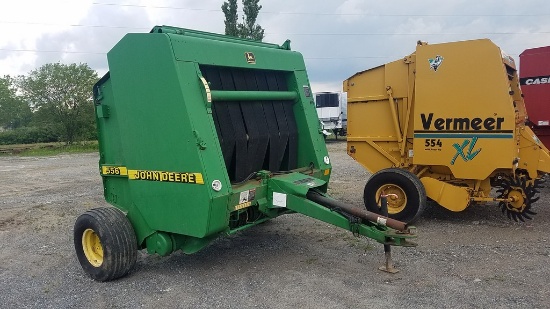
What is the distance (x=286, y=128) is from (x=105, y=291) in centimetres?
262

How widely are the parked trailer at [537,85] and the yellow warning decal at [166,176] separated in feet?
23.1

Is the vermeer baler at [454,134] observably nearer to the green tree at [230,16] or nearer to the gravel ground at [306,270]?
the gravel ground at [306,270]

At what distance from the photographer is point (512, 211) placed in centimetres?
646

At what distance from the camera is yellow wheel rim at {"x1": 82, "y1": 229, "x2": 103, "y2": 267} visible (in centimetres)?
482

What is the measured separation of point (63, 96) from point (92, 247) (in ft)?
76.3

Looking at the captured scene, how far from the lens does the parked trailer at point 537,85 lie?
843 cm

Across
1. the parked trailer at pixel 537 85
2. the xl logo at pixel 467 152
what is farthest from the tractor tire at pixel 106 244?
the parked trailer at pixel 537 85

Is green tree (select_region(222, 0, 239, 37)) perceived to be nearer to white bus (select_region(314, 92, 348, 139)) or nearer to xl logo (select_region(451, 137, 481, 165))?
white bus (select_region(314, 92, 348, 139))

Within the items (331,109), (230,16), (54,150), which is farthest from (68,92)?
(331,109)

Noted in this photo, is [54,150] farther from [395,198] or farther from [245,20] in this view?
[395,198]

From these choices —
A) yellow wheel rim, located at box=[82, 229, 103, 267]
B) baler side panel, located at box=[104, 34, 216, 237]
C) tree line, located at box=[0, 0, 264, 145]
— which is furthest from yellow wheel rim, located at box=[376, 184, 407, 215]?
tree line, located at box=[0, 0, 264, 145]

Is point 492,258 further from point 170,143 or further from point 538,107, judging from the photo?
point 538,107

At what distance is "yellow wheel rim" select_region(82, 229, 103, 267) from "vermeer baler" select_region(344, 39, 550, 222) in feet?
12.7

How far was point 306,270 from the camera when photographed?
4770 mm
